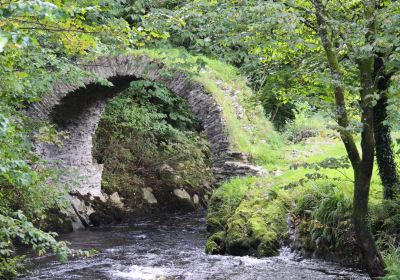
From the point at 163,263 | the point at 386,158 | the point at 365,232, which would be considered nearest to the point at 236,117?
the point at 163,263

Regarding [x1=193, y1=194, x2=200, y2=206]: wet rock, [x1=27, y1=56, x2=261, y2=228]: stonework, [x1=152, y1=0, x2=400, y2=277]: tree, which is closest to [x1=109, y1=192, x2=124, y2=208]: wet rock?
[x1=27, y1=56, x2=261, y2=228]: stonework

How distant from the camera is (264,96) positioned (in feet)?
26.7

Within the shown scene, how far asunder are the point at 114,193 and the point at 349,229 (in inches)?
358

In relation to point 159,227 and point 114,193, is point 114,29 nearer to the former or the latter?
point 159,227

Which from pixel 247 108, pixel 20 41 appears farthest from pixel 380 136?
pixel 247 108

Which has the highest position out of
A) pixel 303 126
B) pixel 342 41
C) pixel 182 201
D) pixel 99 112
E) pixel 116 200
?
pixel 99 112

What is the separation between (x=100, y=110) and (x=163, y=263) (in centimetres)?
648

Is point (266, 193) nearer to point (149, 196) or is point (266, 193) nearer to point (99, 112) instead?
point (99, 112)

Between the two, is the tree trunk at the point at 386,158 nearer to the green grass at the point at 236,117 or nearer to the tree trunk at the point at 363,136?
the tree trunk at the point at 363,136

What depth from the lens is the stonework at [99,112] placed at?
1031cm

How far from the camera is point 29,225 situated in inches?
156

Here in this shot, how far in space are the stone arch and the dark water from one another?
58.6 inches

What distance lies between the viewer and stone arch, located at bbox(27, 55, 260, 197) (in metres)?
10.3

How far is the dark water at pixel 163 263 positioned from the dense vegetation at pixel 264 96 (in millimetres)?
389
